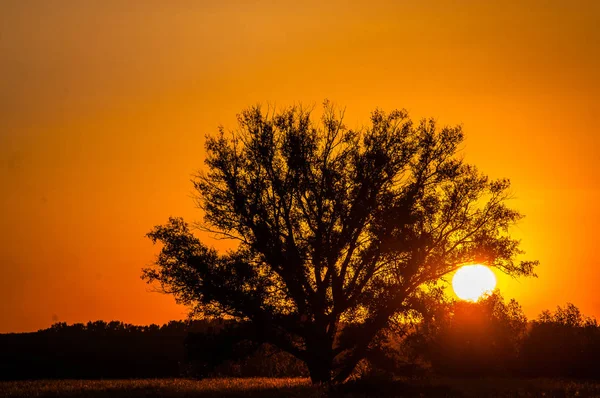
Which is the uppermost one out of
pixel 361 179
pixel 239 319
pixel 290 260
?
pixel 361 179

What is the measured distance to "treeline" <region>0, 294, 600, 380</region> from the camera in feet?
118

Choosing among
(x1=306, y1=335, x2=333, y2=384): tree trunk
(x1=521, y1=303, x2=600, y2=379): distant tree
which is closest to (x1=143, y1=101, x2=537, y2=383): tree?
(x1=306, y1=335, x2=333, y2=384): tree trunk

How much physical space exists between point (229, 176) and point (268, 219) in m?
2.93

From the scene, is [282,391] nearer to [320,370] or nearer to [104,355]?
[320,370]

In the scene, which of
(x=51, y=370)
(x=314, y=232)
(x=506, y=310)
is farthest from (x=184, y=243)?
(x=51, y=370)

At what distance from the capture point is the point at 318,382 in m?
36.4

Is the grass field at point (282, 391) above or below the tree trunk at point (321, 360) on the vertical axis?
below

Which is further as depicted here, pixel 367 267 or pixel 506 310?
pixel 506 310

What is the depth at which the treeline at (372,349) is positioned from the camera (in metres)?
36.0

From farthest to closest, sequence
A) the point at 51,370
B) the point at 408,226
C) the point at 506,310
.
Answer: the point at 51,370
the point at 506,310
the point at 408,226

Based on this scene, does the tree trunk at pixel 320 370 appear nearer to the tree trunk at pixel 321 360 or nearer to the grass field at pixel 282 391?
the tree trunk at pixel 321 360

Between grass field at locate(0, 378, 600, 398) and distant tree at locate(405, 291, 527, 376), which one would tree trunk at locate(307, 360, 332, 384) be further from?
distant tree at locate(405, 291, 527, 376)

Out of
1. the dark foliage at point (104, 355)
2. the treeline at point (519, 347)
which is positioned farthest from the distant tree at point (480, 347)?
the dark foliage at point (104, 355)

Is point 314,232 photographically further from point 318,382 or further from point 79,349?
point 79,349
